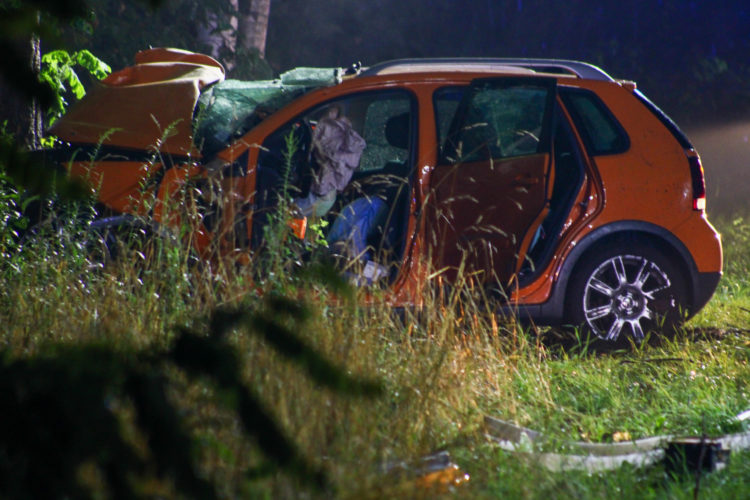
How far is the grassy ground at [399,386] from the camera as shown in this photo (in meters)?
2.87

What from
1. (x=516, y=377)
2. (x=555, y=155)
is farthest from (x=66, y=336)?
(x=555, y=155)

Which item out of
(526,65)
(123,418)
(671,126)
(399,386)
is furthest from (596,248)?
(123,418)

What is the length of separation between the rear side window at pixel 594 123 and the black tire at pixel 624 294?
633 mm

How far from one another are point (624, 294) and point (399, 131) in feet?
6.02

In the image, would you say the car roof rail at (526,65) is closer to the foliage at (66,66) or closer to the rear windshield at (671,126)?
the rear windshield at (671,126)

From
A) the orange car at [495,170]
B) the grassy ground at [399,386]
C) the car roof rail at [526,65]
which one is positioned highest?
the car roof rail at [526,65]

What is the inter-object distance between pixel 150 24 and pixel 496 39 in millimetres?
8178

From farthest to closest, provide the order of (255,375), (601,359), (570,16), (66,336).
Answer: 1. (570,16)
2. (601,359)
3. (66,336)
4. (255,375)

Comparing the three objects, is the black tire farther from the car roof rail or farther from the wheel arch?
the car roof rail

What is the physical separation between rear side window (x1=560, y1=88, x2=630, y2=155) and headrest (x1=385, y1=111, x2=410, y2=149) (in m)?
1.05

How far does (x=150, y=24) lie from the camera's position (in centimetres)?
1181

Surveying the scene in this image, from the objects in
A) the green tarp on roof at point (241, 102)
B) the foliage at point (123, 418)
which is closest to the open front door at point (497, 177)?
the green tarp on roof at point (241, 102)

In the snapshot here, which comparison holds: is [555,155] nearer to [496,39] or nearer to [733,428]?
[733,428]

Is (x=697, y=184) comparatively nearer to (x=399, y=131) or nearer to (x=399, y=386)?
(x=399, y=131)
